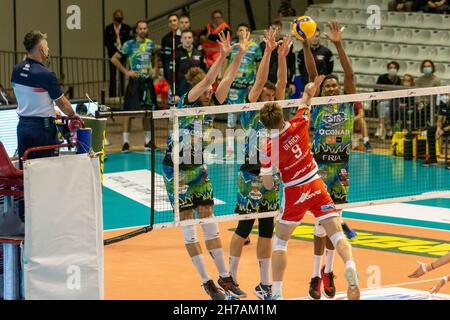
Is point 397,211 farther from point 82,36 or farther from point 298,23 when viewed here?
point 82,36

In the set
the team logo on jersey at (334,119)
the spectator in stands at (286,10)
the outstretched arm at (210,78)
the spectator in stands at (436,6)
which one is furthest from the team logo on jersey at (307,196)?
the spectator in stands at (286,10)

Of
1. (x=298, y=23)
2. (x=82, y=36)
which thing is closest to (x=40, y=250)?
(x=298, y=23)

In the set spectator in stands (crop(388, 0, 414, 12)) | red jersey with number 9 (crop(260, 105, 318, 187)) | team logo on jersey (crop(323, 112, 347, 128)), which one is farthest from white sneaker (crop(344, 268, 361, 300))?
spectator in stands (crop(388, 0, 414, 12))

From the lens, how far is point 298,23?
43.5 ft

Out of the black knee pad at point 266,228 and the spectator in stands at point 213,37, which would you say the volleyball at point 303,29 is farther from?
the spectator in stands at point 213,37

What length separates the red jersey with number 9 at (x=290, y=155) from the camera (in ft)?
35.9

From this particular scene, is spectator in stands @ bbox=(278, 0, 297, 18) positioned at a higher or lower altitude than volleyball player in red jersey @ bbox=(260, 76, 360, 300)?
higher

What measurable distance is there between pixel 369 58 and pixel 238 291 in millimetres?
14688

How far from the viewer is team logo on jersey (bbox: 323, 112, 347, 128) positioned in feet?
42.1

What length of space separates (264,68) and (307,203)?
5.80 ft

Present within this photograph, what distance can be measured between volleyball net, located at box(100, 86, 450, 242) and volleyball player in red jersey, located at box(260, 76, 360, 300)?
831 millimetres

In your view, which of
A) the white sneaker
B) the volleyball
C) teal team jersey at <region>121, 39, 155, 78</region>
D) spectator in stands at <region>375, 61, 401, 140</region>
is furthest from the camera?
teal team jersey at <region>121, 39, 155, 78</region>

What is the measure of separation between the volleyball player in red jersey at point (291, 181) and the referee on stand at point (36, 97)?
2.32 m

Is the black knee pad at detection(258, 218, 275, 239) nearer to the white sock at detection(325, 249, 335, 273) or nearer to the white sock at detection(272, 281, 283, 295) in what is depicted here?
the white sock at detection(325, 249, 335, 273)
